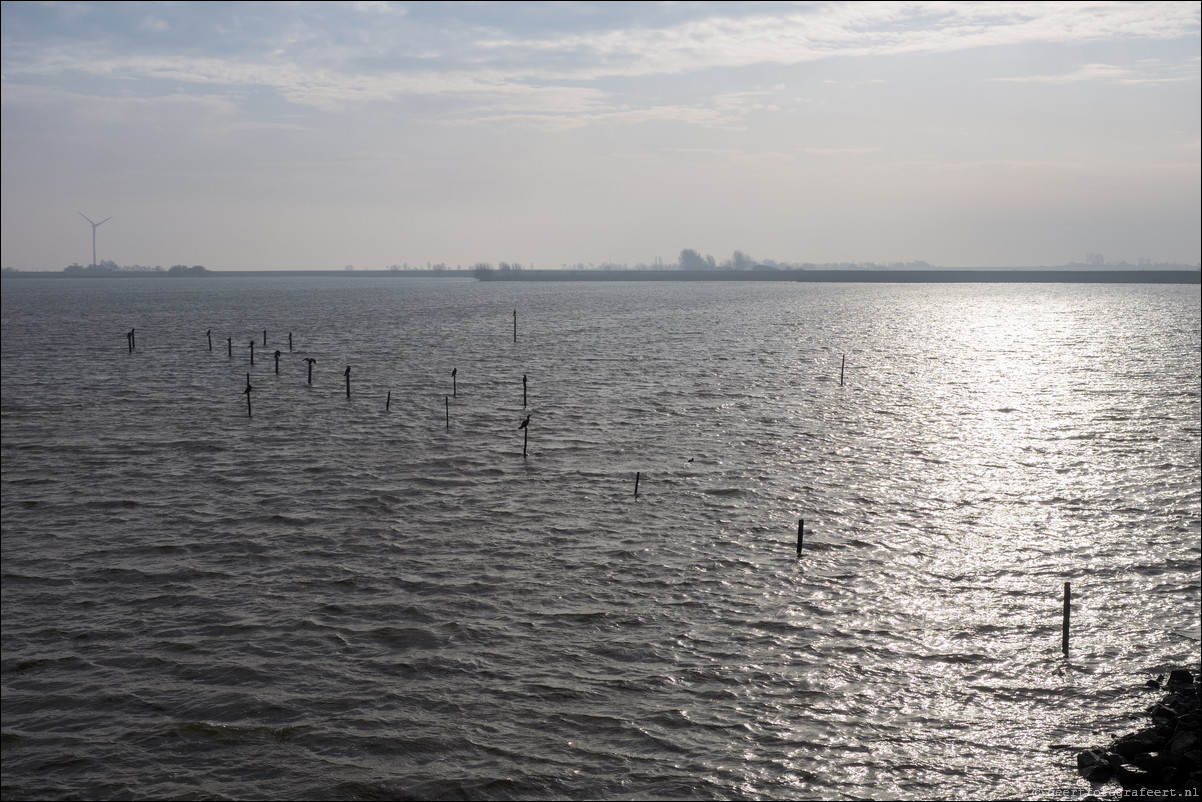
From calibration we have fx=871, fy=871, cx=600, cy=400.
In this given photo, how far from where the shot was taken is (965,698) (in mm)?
16203

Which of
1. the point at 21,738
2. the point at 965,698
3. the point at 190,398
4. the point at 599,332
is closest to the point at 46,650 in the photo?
the point at 21,738

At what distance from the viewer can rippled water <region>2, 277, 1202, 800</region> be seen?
14297 millimetres

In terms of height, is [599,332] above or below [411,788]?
above

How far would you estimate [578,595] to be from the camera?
67.6 feet

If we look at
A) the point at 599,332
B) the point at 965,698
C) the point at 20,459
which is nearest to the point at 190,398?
the point at 20,459

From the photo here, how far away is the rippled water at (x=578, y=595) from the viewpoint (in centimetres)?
1430

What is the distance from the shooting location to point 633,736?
14.8 meters

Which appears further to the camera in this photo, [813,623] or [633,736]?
[813,623]

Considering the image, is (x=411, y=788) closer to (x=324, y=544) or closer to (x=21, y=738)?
(x=21, y=738)

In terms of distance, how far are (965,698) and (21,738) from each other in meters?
16.6

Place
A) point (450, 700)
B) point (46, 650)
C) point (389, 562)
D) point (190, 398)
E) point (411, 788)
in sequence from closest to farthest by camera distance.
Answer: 1. point (411, 788)
2. point (450, 700)
3. point (46, 650)
4. point (389, 562)
5. point (190, 398)

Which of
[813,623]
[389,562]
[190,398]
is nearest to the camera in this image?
[813,623]

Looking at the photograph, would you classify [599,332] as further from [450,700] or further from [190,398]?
[450,700]

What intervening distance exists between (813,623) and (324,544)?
1350 centimetres
